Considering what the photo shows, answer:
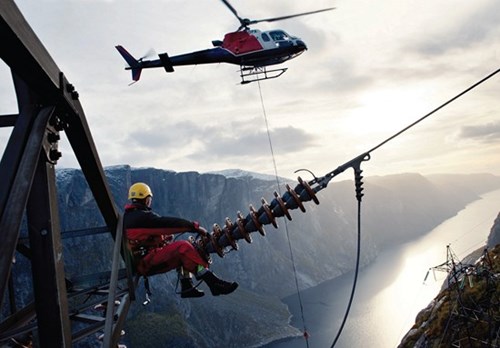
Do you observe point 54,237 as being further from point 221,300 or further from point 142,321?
point 221,300

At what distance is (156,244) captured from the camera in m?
9.84

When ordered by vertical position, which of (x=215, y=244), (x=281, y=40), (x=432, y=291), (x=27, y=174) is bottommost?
(x=432, y=291)

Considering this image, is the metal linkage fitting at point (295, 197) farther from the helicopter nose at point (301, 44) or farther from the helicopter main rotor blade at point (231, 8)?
the helicopter nose at point (301, 44)

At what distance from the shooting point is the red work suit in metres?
9.24

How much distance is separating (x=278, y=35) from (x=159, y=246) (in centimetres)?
3061

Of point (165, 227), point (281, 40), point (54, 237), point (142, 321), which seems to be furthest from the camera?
point (142, 321)

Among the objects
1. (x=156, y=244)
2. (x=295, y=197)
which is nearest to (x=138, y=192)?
(x=156, y=244)

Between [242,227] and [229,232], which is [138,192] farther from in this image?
[242,227]

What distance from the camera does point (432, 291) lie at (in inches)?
6531

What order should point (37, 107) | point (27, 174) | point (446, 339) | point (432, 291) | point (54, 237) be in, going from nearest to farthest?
1. point (27, 174)
2. point (54, 237)
3. point (37, 107)
4. point (446, 339)
5. point (432, 291)

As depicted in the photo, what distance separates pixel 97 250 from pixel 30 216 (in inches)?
6766

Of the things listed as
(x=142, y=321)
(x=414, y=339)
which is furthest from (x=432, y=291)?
(x=414, y=339)

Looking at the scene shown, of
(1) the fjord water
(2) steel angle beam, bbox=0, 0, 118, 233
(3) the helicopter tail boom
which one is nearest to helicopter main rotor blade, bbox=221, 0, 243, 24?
(3) the helicopter tail boom

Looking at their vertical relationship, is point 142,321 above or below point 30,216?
below
